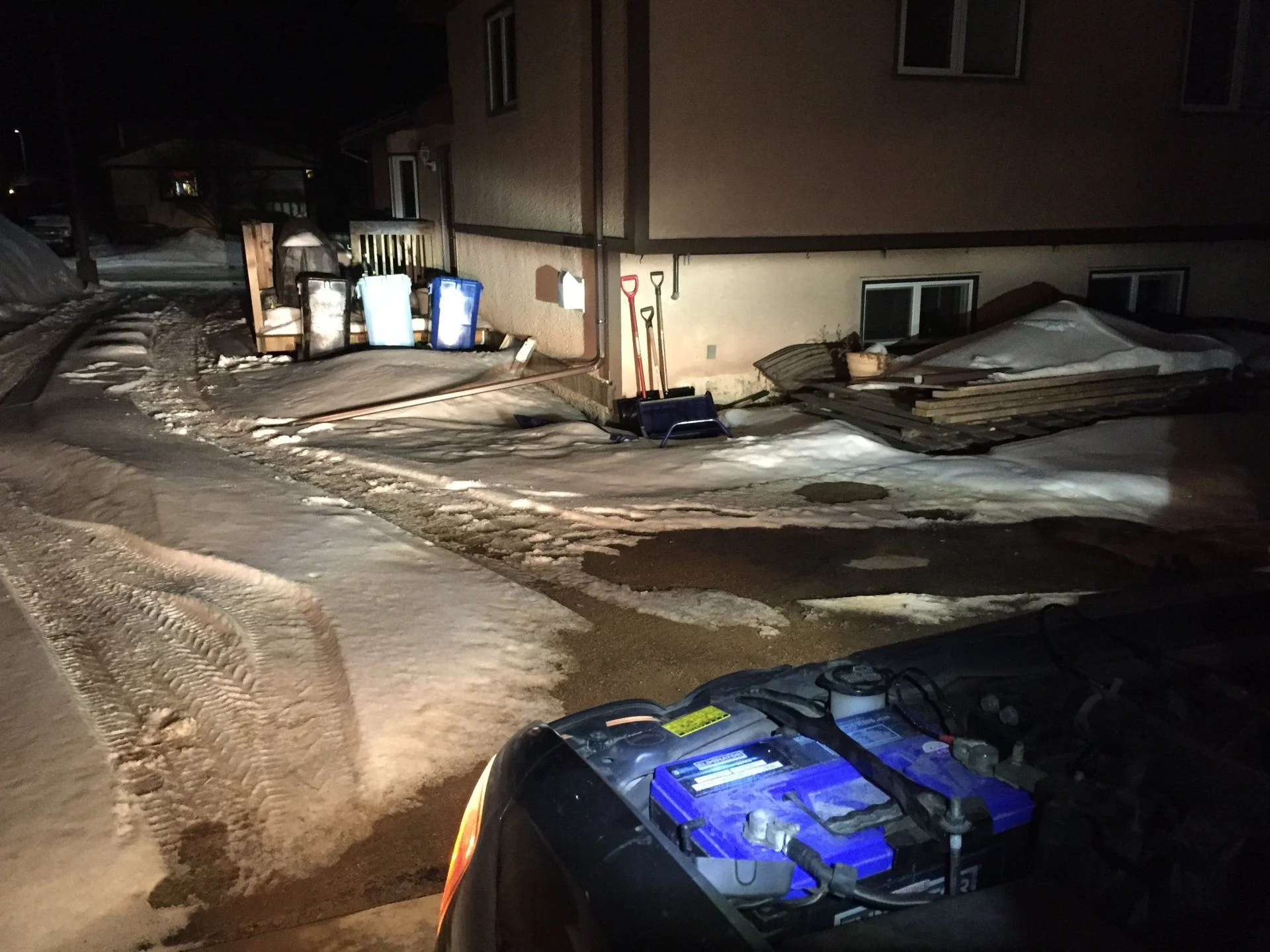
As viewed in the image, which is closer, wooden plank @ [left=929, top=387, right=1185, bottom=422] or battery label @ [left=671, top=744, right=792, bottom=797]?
battery label @ [left=671, top=744, right=792, bottom=797]

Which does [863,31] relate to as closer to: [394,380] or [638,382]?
[638,382]

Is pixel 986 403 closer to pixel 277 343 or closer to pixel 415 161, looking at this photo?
pixel 277 343

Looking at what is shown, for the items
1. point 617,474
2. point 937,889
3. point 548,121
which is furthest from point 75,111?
point 937,889

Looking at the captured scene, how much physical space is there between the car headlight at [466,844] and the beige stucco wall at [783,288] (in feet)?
27.4

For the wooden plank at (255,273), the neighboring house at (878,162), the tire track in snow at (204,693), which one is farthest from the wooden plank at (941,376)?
the wooden plank at (255,273)

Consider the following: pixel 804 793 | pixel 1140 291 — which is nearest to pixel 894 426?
pixel 1140 291

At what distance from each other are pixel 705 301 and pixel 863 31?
3190 mm

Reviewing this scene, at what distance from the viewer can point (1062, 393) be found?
9859mm

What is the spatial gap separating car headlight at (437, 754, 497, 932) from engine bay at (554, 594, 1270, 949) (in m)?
0.27

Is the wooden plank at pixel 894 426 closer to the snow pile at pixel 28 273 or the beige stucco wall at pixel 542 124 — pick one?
the beige stucco wall at pixel 542 124

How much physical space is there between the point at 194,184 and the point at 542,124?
37489mm

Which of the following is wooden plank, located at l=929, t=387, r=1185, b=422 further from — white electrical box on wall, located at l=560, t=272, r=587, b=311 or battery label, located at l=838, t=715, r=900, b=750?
battery label, located at l=838, t=715, r=900, b=750

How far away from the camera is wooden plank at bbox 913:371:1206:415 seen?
937 cm

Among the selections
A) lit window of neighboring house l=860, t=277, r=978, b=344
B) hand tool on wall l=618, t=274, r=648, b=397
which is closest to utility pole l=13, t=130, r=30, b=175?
hand tool on wall l=618, t=274, r=648, b=397
